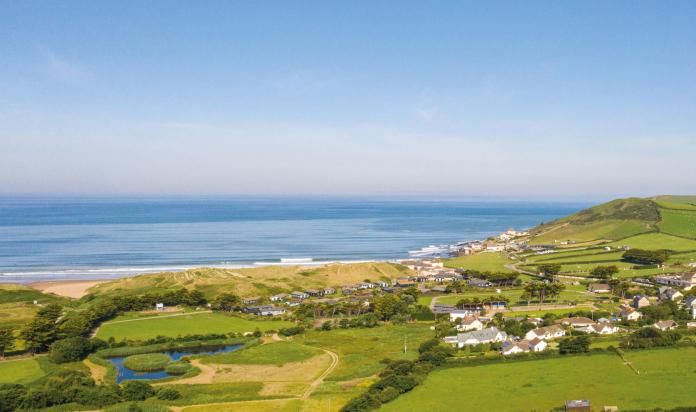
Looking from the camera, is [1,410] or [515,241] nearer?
[1,410]

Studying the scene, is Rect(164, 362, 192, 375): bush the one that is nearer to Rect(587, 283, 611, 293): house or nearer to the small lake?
the small lake

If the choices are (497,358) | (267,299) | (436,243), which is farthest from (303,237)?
(497,358)

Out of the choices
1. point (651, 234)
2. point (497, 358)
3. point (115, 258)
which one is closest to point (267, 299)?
point (497, 358)

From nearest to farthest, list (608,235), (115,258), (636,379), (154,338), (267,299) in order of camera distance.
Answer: (636,379)
(154,338)
(267,299)
(115,258)
(608,235)

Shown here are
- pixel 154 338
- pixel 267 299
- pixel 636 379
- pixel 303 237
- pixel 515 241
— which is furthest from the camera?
pixel 303 237

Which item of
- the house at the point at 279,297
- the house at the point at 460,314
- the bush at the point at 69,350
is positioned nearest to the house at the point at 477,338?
the house at the point at 460,314

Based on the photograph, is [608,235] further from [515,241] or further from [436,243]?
[436,243]

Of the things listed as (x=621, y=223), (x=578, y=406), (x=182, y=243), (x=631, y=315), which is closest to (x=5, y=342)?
(x=578, y=406)
